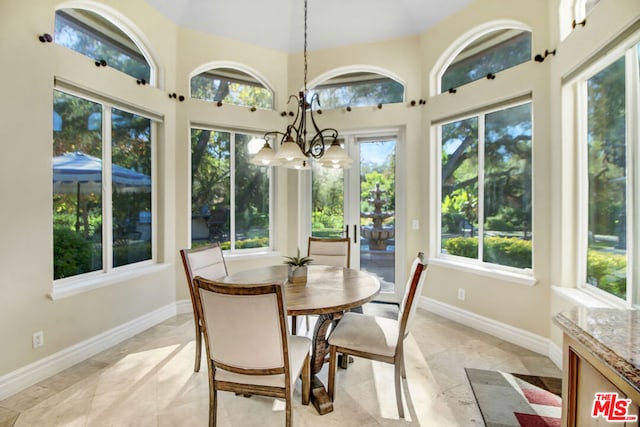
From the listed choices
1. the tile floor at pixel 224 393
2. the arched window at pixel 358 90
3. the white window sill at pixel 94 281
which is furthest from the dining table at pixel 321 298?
the arched window at pixel 358 90

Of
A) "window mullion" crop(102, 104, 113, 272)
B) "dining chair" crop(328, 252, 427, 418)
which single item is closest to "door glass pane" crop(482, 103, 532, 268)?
"dining chair" crop(328, 252, 427, 418)

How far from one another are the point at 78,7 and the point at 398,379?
3.90 meters

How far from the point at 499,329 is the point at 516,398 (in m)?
1.09

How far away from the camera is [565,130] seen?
2525 millimetres

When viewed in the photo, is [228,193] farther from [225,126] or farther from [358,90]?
[358,90]

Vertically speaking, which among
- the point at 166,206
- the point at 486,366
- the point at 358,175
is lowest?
the point at 486,366

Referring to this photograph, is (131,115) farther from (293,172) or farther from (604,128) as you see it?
(604,128)

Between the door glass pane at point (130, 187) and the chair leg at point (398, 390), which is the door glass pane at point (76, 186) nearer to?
the door glass pane at point (130, 187)

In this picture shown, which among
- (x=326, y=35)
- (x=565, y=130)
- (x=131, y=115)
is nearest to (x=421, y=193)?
(x=565, y=130)

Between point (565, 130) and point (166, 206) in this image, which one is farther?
point (166, 206)

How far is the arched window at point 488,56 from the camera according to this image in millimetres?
2980

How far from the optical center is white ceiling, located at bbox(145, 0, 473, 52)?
11.7 ft

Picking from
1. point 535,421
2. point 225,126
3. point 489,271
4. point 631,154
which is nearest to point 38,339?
point 225,126

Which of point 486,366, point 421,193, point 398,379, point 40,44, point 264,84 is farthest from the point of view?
point 264,84
